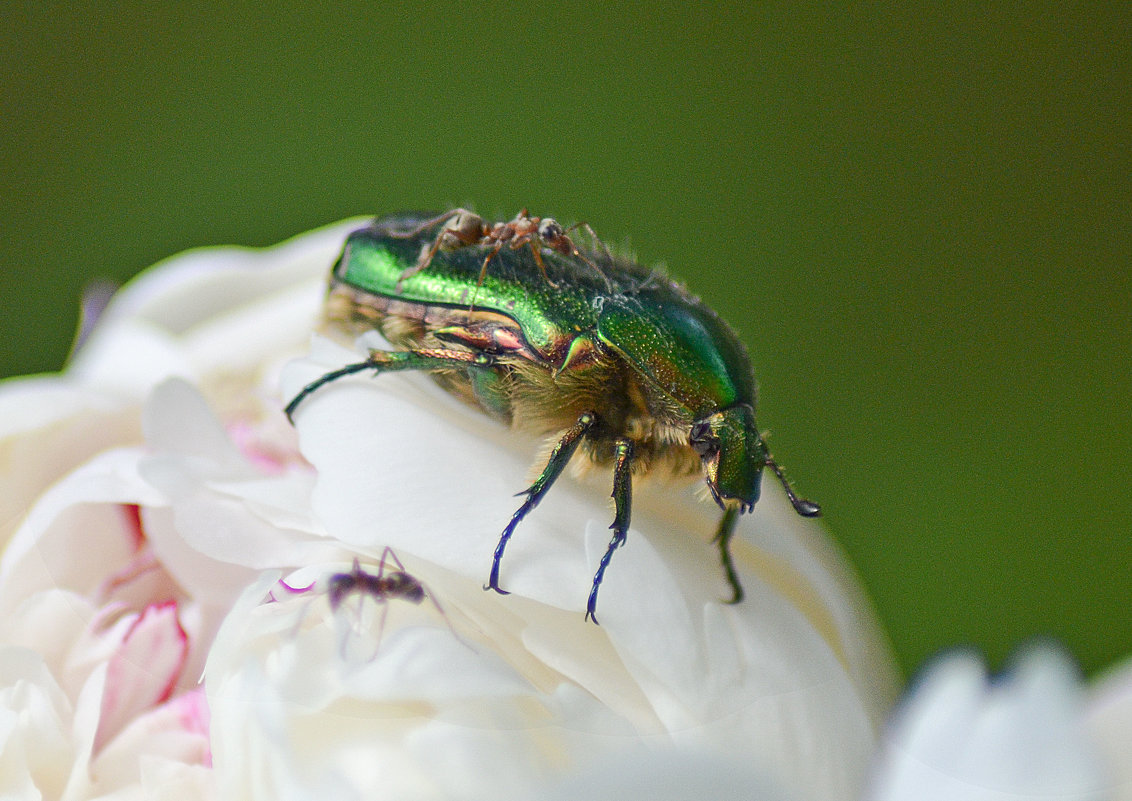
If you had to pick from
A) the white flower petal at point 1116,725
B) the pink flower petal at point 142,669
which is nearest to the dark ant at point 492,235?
the pink flower petal at point 142,669

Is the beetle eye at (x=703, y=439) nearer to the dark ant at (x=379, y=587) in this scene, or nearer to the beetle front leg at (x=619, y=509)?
the beetle front leg at (x=619, y=509)

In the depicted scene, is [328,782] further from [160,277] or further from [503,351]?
[160,277]

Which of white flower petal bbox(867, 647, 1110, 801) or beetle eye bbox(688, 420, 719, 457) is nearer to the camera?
white flower petal bbox(867, 647, 1110, 801)

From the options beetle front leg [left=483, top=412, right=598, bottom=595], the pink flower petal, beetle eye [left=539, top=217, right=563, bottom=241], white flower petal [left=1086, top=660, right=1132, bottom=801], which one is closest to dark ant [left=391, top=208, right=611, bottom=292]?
beetle eye [left=539, top=217, right=563, bottom=241]

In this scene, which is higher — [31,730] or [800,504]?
[800,504]

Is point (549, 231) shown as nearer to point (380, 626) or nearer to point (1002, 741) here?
point (380, 626)

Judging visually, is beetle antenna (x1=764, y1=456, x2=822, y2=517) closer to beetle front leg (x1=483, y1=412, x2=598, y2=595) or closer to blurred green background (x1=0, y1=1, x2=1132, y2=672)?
beetle front leg (x1=483, y1=412, x2=598, y2=595)

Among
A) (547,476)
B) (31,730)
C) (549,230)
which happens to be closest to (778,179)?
(549,230)

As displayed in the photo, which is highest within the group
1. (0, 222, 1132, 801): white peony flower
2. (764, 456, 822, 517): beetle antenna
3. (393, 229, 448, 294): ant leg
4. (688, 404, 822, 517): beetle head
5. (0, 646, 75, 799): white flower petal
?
(393, 229, 448, 294): ant leg
